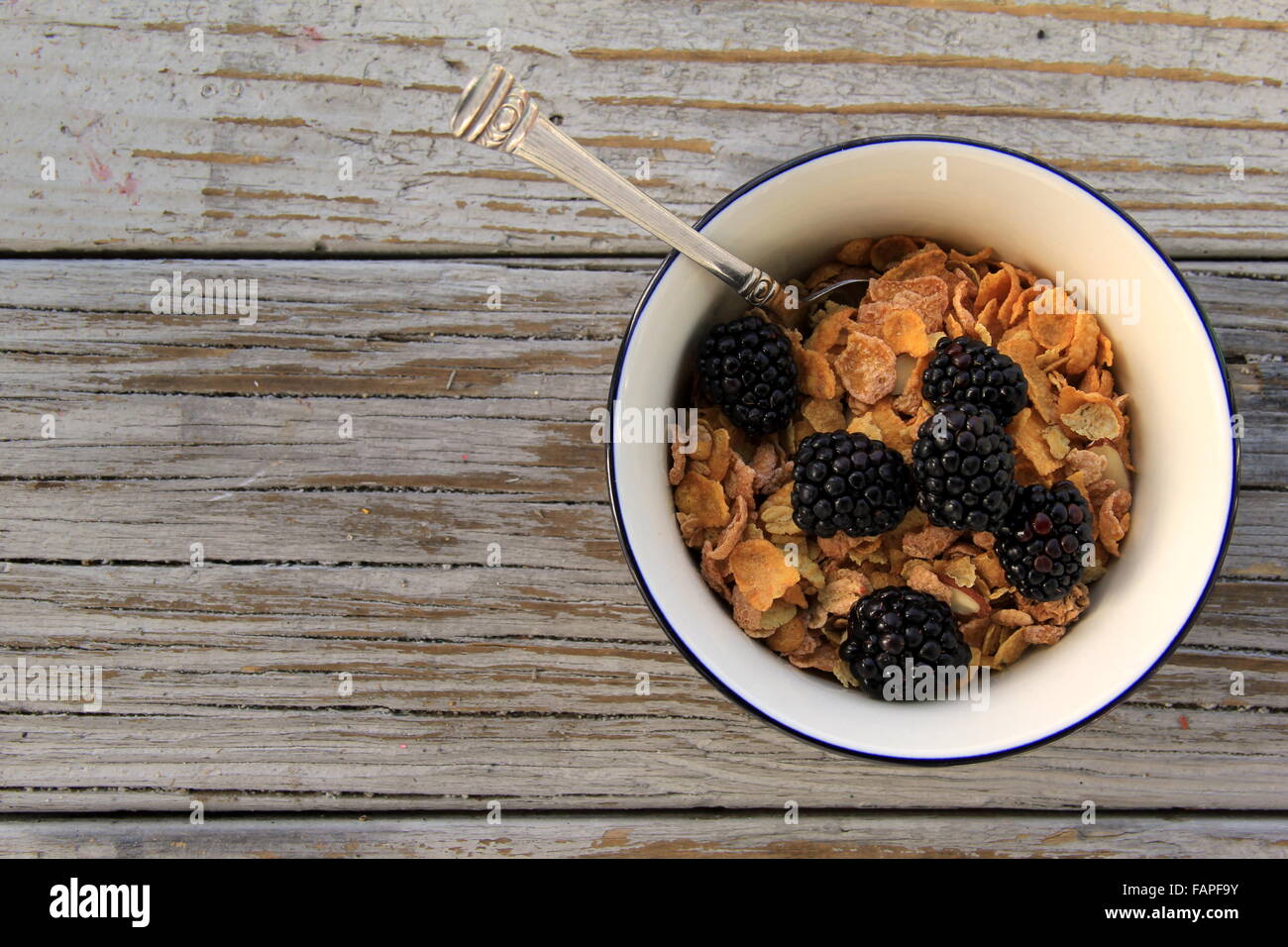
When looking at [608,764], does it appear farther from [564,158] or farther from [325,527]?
[564,158]

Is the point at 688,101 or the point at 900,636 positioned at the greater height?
the point at 688,101

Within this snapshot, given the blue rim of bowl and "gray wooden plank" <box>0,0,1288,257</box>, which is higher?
"gray wooden plank" <box>0,0,1288,257</box>

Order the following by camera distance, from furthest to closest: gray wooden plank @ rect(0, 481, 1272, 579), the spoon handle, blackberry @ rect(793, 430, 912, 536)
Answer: gray wooden plank @ rect(0, 481, 1272, 579) < blackberry @ rect(793, 430, 912, 536) < the spoon handle

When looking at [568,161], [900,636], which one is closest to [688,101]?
[568,161]

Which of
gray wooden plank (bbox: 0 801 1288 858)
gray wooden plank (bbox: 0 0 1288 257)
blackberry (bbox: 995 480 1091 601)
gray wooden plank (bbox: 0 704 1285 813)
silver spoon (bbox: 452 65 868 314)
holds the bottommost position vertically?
gray wooden plank (bbox: 0 801 1288 858)

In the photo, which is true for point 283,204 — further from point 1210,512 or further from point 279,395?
point 1210,512

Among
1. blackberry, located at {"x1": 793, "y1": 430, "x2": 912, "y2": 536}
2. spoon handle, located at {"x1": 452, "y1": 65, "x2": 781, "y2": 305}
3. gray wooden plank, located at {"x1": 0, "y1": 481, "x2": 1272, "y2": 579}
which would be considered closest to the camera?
spoon handle, located at {"x1": 452, "y1": 65, "x2": 781, "y2": 305}

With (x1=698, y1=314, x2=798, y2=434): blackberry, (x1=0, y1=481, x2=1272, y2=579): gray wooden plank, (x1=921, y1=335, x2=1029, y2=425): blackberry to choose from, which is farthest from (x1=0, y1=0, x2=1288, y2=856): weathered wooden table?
(x1=921, y1=335, x2=1029, y2=425): blackberry

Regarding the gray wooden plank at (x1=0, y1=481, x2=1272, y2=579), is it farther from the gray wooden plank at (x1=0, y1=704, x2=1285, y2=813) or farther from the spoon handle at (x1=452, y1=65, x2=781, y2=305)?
the spoon handle at (x1=452, y1=65, x2=781, y2=305)
